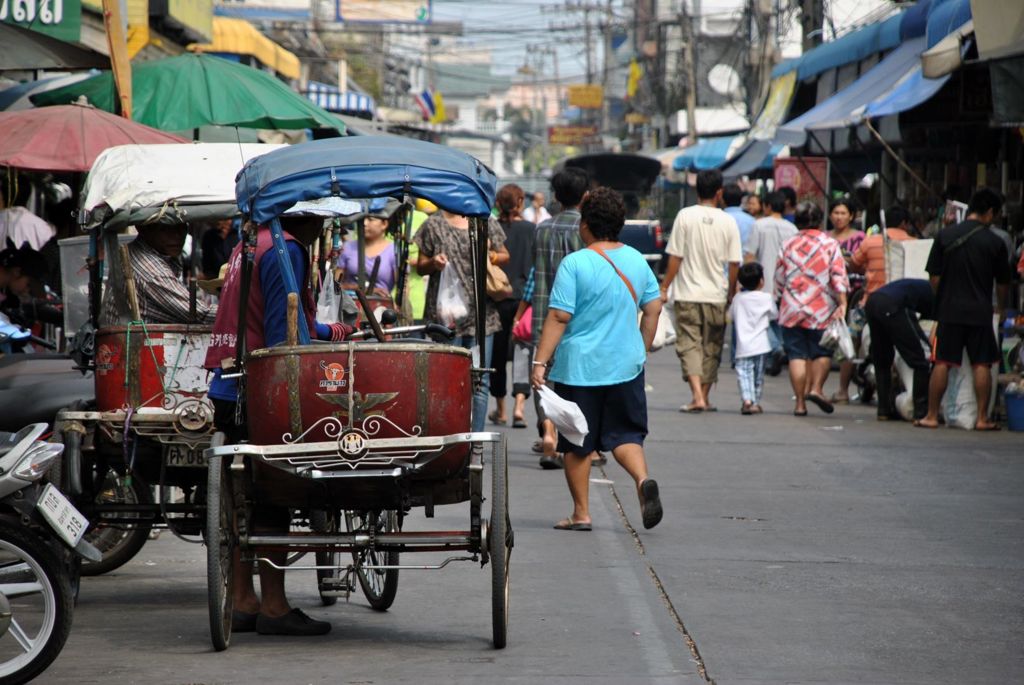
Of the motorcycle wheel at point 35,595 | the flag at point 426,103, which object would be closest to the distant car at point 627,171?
the flag at point 426,103

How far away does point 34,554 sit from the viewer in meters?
5.44

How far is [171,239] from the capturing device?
24.4 ft

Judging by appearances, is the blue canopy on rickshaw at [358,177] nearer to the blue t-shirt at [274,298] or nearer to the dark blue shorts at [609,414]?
the blue t-shirt at [274,298]


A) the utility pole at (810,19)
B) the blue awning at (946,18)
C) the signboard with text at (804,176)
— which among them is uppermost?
the utility pole at (810,19)

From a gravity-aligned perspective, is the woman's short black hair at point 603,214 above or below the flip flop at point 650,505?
above

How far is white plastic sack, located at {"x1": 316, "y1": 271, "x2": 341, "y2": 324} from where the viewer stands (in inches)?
323

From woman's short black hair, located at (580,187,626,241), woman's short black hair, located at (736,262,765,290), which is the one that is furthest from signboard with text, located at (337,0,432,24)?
woman's short black hair, located at (580,187,626,241)

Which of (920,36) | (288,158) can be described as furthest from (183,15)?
(288,158)

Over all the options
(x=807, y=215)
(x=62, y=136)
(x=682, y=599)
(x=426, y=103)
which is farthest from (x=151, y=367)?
(x=426, y=103)

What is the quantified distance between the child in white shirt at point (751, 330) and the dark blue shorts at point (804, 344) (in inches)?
8.2

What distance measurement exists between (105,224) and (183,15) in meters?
11.1

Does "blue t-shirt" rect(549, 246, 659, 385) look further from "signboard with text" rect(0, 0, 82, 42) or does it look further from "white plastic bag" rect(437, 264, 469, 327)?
"signboard with text" rect(0, 0, 82, 42)

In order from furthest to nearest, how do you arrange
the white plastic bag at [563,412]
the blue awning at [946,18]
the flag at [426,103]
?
the flag at [426,103]
the blue awning at [946,18]
the white plastic bag at [563,412]

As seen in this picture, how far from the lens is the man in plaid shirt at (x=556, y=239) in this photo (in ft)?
36.3
